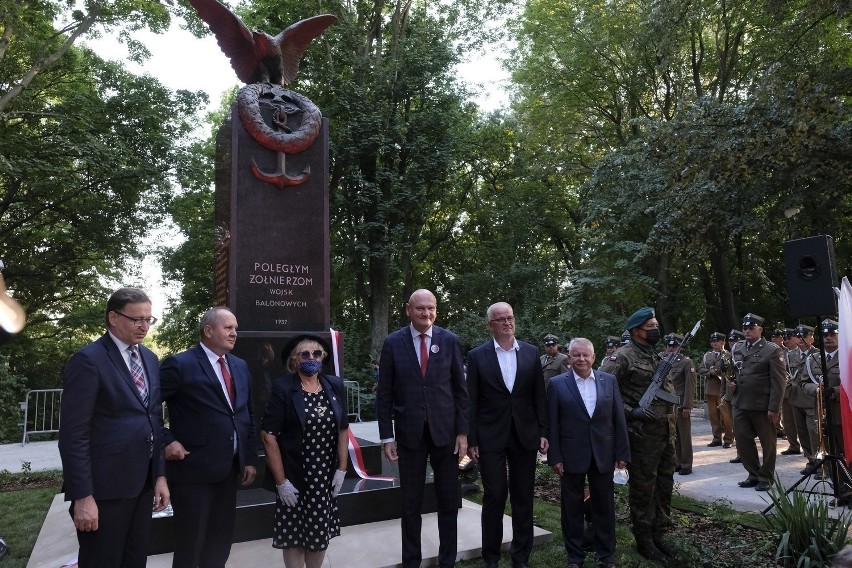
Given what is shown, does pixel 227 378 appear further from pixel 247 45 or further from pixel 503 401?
pixel 247 45

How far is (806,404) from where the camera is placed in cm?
899

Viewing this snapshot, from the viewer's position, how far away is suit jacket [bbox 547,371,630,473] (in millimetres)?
4672

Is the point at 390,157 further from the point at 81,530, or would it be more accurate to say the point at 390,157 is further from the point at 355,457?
the point at 81,530

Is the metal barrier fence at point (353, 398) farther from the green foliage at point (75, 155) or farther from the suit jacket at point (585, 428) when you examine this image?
the suit jacket at point (585, 428)

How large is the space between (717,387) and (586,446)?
28.2 ft

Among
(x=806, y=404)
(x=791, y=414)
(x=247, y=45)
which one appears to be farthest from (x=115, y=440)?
(x=791, y=414)

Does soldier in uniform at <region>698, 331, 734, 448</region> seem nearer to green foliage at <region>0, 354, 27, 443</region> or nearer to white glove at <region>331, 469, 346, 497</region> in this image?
white glove at <region>331, 469, 346, 497</region>

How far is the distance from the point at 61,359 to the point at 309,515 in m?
21.6

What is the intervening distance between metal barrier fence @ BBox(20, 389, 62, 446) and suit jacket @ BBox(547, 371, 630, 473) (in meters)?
11.2

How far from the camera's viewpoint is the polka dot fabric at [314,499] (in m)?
3.82

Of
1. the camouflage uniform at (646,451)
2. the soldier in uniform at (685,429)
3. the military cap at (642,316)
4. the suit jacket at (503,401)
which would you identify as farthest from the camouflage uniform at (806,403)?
the suit jacket at (503,401)

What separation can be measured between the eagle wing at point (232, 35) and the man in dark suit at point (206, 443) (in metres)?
4.56

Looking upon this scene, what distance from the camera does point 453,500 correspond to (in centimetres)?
452

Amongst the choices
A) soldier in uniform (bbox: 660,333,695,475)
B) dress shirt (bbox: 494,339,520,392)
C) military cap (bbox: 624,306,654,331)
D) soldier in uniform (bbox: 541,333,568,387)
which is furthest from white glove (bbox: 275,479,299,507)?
soldier in uniform (bbox: 541,333,568,387)
